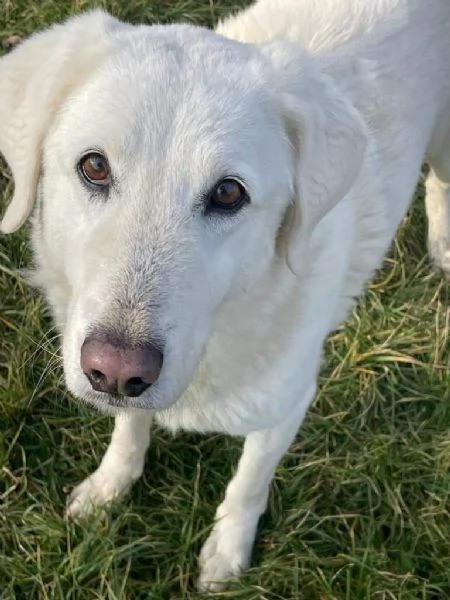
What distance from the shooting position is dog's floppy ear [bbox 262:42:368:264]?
2570 mm

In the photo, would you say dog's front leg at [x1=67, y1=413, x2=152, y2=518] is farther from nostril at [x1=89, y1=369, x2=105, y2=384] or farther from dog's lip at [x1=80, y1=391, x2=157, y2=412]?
nostril at [x1=89, y1=369, x2=105, y2=384]

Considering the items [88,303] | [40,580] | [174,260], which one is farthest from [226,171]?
[40,580]

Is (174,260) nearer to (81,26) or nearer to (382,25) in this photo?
(81,26)

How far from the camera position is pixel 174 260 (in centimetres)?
229

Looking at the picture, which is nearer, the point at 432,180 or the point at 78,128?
the point at 78,128

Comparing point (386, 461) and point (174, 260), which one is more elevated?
point (174, 260)

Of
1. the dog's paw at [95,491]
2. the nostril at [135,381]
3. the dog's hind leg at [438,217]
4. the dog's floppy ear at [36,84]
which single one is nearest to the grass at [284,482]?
the dog's paw at [95,491]

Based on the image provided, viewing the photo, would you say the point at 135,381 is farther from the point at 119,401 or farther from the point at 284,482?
the point at 284,482

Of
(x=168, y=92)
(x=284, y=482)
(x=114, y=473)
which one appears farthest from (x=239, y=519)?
(x=168, y=92)

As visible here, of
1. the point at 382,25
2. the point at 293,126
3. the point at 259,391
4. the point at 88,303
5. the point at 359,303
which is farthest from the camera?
the point at 359,303

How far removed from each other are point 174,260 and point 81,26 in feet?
2.83

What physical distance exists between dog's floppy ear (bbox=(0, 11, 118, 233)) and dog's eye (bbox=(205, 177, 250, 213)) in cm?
51

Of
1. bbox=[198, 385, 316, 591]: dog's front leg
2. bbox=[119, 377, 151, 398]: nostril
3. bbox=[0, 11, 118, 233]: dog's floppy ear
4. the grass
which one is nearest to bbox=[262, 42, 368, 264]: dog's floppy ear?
bbox=[0, 11, 118, 233]: dog's floppy ear

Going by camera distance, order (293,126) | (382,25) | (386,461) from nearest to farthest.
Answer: (293,126), (382,25), (386,461)
